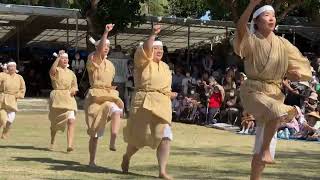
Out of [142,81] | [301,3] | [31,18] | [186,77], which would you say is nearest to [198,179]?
[142,81]

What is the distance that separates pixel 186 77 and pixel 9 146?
1184cm

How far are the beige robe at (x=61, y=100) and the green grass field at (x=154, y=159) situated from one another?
54cm

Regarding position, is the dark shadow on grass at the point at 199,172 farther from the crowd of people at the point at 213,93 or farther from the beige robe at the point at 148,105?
the crowd of people at the point at 213,93

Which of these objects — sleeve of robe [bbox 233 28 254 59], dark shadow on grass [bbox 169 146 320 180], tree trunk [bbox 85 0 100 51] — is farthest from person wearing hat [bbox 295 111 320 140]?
tree trunk [bbox 85 0 100 51]

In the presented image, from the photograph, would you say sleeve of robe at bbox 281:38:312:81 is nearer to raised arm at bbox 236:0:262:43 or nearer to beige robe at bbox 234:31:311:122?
beige robe at bbox 234:31:311:122

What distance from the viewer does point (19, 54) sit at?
108ft

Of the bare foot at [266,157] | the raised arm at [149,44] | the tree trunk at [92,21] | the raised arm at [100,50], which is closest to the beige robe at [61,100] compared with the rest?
the raised arm at [100,50]

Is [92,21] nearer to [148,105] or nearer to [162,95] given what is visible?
[162,95]

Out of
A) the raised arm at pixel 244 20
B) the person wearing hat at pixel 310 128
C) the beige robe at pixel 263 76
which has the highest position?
the raised arm at pixel 244 20

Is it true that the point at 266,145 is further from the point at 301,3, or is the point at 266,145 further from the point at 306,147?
the point at 301,3

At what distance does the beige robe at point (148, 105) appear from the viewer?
28.0ft

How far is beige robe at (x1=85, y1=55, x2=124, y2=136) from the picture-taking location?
33.1ft

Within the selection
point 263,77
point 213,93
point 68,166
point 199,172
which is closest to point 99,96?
point 68,166

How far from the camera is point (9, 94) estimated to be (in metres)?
15.4
